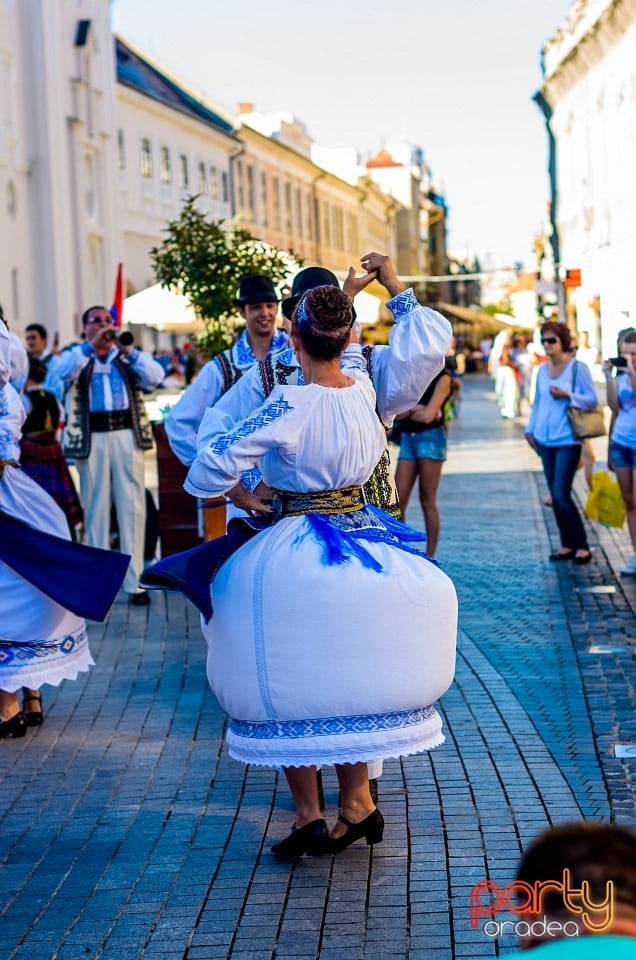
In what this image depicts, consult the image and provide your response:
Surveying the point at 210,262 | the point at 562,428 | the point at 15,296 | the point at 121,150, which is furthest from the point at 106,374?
the point at 121,150

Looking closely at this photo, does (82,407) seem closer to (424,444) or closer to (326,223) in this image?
(424,444)

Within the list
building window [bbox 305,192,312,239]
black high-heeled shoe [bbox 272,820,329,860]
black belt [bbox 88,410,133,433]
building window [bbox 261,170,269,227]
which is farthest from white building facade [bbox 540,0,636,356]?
building window [bbox 305,192,312,239]

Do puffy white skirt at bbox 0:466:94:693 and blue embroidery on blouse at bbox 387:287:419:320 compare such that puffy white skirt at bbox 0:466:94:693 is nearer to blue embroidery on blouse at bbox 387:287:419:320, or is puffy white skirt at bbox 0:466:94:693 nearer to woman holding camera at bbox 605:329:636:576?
blue embroidery on blouse at bbox 387:287:419:320

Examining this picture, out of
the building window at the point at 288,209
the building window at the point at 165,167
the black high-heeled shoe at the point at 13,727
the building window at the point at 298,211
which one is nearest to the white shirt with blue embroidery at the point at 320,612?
the black high-heeled shoe at the point at 13,727

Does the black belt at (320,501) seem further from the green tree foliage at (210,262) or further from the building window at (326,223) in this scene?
the building window at (326,223)

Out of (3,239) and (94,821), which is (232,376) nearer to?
(94,821)

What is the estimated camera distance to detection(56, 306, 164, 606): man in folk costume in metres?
11.3

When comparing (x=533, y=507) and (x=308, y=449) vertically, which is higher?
(x=308, y=449)

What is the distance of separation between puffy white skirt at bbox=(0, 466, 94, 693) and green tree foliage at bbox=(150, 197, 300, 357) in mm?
7838

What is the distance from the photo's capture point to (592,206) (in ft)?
129

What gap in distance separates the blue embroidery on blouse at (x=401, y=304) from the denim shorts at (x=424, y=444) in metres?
5.95

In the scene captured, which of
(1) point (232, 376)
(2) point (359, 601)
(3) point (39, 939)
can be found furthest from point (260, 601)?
(1) point (232, 376)

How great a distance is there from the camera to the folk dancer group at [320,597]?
17.4ft

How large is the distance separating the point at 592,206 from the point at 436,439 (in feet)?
94.5
